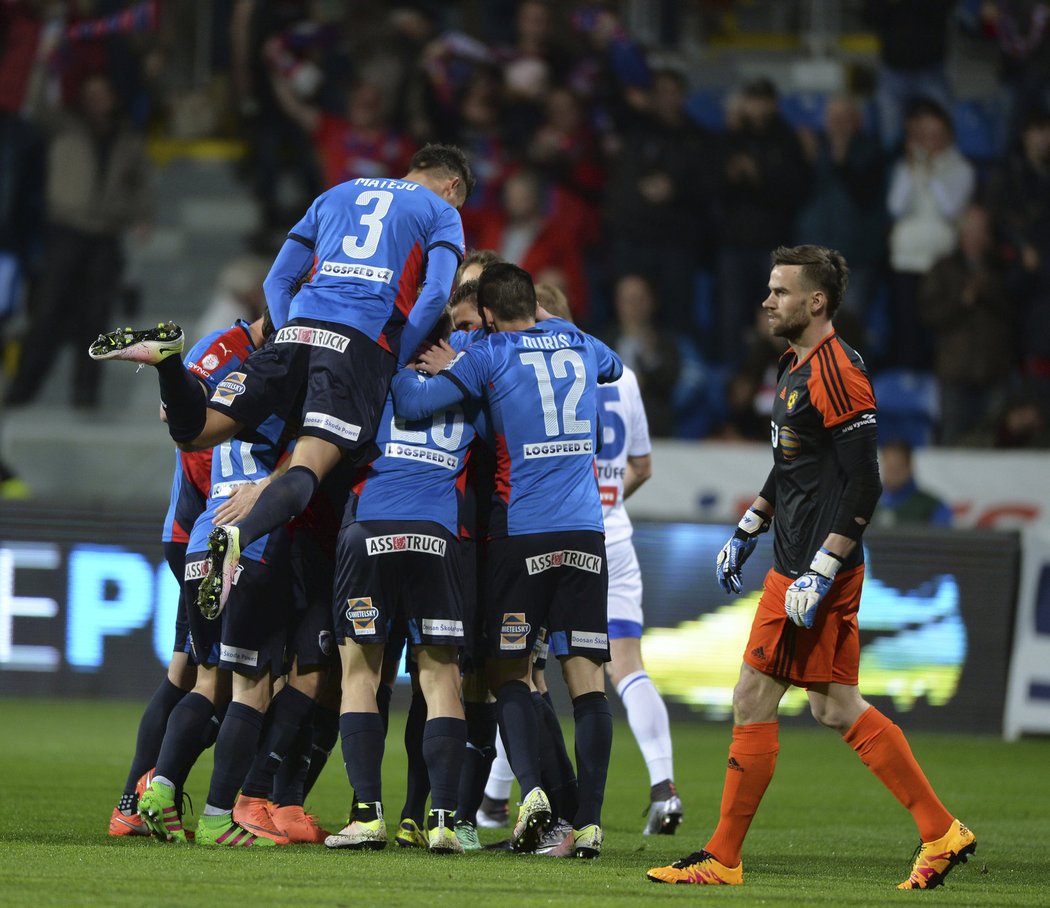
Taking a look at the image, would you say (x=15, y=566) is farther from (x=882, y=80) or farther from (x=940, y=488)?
(x=882, y=80)

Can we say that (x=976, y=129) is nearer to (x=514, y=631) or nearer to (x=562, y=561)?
(x=562, y=561)

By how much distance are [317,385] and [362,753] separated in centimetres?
147

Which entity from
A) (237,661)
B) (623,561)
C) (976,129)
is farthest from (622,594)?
(976,129)

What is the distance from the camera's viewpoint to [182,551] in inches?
297

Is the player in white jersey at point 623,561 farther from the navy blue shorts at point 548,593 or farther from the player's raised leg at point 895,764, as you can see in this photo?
the player's raised leg at point 895,764

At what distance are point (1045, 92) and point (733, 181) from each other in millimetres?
2927

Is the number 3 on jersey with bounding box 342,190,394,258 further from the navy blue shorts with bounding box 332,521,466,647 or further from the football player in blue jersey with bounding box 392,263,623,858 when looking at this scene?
the navy blue shorts with bounding box 332,521,466,647

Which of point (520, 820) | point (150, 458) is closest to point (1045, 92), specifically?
point (150, 458)

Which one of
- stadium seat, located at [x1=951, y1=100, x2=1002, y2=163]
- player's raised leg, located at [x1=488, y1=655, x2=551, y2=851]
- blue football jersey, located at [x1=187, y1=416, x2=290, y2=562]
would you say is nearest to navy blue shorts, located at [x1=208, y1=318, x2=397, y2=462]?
blue football jersey, located at [x1=187, y1=416, x2=290, y2=562]

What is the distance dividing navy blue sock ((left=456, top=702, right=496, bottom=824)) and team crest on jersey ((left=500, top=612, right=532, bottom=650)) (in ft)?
1.56

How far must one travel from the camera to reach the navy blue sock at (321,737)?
292 inches

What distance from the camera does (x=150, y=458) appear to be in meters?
15.5

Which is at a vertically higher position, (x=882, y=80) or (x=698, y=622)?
(x=882, y=80)

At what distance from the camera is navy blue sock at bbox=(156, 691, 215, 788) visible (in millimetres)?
6801
